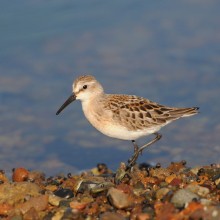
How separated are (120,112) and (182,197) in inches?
159

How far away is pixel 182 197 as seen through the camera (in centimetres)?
753

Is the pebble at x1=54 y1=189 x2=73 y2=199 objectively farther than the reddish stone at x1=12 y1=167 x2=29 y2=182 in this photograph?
No

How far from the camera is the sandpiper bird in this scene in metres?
10.9

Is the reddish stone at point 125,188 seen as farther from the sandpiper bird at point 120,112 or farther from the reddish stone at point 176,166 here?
the reddish stone at point 176,166

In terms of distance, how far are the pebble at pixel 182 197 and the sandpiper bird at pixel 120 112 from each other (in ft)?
11.6

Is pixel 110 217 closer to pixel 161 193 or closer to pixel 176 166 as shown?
pixel 161 193

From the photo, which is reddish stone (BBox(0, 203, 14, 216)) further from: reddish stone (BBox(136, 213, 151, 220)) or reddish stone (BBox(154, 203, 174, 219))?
reddish stone (BBox(154, 203, 174, 219))

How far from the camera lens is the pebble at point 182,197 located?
24.5ft

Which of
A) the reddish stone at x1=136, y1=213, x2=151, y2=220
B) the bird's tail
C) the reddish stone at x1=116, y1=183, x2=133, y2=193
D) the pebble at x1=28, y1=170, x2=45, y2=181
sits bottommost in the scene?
the reddish stone at x1=136, y1=213, x2=151, y2=220

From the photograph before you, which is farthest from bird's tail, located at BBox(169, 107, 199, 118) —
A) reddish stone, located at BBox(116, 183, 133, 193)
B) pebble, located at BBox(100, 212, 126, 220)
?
pebble, located at BBox(100, 212, 126, 220)

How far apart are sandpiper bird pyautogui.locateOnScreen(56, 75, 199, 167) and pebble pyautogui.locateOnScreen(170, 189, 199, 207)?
3.54 meters

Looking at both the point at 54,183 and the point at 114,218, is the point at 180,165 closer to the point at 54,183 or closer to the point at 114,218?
the point at 54,183

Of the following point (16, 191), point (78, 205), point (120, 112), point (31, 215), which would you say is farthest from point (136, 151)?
point (31, 215)

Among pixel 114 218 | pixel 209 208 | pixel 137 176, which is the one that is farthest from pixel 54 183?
pixel 209 208
